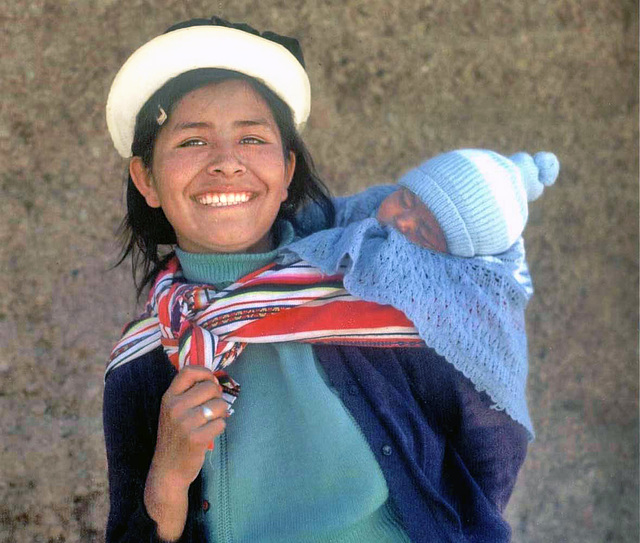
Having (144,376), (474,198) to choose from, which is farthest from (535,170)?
(144,376)

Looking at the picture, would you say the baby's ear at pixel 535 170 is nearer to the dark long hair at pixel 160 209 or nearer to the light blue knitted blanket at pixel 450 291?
the light blue knitted blanket at pixel 450 291

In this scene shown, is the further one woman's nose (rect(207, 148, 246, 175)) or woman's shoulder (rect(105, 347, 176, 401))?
woman's shoulder (rect(105, 347, 176, 401))

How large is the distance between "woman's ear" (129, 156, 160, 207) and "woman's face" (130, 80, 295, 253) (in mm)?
82

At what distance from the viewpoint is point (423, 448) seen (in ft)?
5.96

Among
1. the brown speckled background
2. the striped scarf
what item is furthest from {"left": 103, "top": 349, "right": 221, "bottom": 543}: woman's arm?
the brown speckled background

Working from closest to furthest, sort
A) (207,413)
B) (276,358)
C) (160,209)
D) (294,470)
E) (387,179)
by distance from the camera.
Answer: (207,413) → (294,470) → (276,358) → (160,209) → (387,179)

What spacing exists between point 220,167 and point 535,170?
0.73m

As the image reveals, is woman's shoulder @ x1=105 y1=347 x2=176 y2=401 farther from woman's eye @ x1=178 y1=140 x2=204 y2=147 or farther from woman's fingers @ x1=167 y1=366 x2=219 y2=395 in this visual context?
woman's eye @ x1=178 y1=140 x2=204 y2=147

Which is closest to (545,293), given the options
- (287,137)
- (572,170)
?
(572,170)

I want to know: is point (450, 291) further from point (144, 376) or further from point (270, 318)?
point (144, 376)

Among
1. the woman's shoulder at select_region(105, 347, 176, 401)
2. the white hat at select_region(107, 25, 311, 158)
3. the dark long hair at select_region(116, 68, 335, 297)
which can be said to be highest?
the white hat at select_region(107, 25, 311, 158)

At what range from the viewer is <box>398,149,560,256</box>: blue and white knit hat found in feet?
5.87

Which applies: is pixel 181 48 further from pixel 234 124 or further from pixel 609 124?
pixel 609 124

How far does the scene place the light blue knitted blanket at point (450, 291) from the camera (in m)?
1.74
